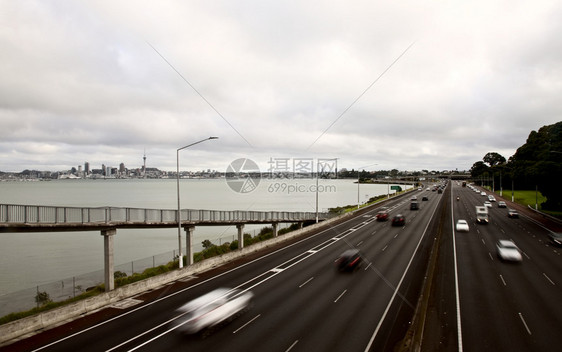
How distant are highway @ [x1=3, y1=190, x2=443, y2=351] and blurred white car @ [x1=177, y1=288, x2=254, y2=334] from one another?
422mm

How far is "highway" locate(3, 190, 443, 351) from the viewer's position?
47.3 feet

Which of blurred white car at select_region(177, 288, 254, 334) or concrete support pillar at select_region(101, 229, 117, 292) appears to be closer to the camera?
blurred white car at select_region(177, 288, 254, 334)

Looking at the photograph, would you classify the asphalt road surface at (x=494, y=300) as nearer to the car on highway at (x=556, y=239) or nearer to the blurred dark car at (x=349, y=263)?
the car on highway at (x=556, y=239)

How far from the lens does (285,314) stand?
17.4 metres

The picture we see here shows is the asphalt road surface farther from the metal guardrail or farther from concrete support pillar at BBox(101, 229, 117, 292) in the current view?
Answer: the metal guardrail

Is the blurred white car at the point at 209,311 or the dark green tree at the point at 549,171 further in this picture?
the dark green tree at the point at 549,171

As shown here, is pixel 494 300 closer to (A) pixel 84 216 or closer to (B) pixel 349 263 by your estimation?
(B) pixel 349 263

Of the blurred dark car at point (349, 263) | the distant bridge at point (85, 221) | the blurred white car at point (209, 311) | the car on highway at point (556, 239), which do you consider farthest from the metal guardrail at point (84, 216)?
the car on highway at point (556, 239)

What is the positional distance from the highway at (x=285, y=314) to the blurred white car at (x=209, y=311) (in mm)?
422

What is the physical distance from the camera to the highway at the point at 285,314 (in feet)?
47.3

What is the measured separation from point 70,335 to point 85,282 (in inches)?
932

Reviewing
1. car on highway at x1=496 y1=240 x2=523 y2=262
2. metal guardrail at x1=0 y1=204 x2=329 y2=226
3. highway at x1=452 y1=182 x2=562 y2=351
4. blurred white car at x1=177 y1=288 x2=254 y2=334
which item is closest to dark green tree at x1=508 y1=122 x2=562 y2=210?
highway at x1=452 y1=182 x2=562 y2=351

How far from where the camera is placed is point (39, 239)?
6481 centimetres

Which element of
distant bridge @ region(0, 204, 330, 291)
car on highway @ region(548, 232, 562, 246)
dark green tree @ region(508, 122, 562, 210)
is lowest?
car on highway @ region(548, 232, 562, 246)
